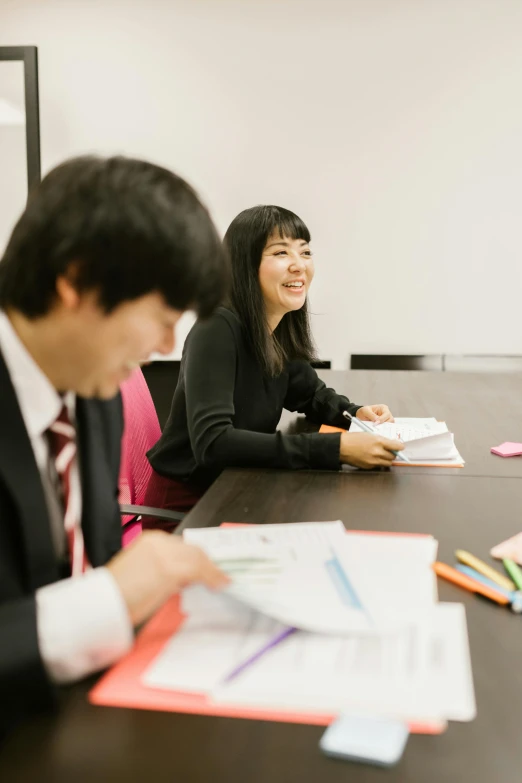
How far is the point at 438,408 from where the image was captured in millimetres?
2070

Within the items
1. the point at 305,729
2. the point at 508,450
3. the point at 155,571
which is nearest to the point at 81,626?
the point at 155,571

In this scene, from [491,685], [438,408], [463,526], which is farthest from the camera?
[438,408]

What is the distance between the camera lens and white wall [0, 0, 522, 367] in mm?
3484

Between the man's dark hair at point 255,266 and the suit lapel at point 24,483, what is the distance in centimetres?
98

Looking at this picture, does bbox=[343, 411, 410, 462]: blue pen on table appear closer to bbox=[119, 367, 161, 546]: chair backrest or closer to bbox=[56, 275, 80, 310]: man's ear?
bbox=[119, 367, 161, 546]: chair backrest

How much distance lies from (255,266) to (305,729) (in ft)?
4.30

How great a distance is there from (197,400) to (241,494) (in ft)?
1.09

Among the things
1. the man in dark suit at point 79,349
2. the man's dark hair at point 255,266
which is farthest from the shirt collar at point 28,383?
the man's dark hair at point 255,266

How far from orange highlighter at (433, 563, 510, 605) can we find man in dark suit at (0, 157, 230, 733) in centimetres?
33

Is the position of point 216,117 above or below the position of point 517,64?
below

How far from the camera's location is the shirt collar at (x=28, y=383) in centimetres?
79

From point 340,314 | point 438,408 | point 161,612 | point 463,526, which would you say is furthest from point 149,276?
point 340,314

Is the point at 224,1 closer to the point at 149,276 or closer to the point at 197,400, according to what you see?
the point at 197,400

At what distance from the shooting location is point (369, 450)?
4.63 feet
